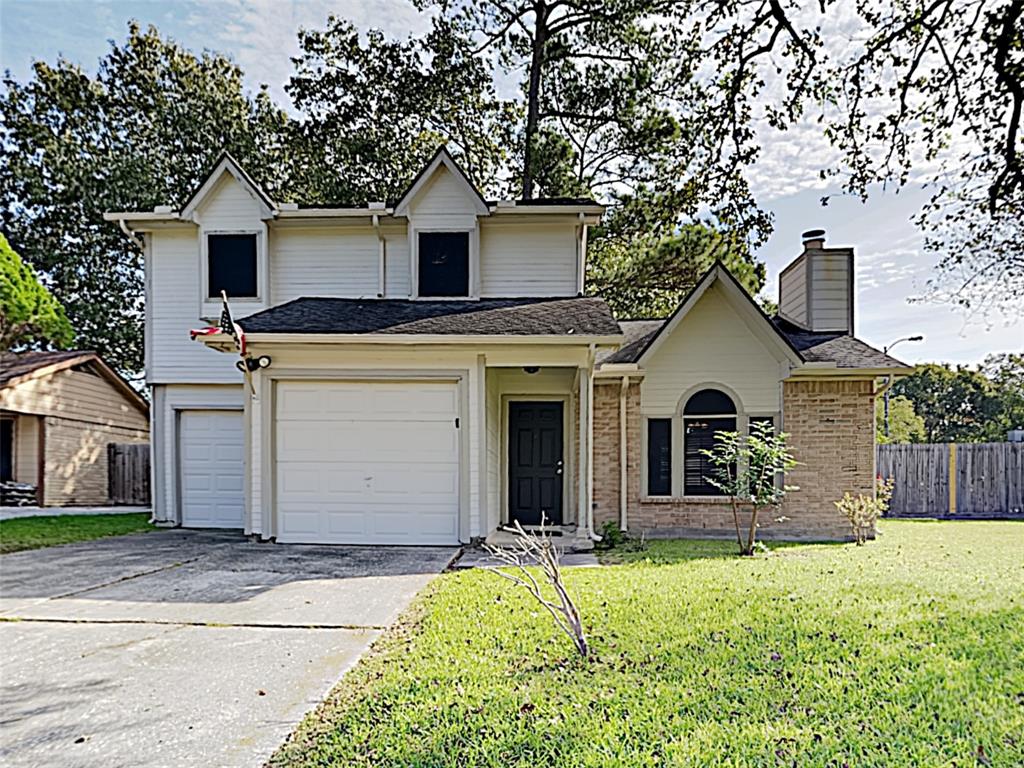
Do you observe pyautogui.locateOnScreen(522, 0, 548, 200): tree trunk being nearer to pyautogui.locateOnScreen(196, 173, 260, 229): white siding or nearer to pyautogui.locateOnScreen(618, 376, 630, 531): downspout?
pyautogui.locateOnScreen(196, 173, 260, 229): white siding

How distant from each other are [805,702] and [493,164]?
19.5m

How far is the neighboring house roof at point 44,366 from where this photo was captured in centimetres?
1623

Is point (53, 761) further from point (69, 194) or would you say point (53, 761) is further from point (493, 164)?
point (69, 194)

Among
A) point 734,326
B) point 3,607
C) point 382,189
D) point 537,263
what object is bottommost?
point 3,607

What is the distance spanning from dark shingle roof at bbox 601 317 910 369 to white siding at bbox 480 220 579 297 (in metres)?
1.72

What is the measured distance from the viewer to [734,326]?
37.4 ft

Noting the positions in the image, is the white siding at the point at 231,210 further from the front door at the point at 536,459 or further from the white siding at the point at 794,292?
the white siding at the point at 794,292

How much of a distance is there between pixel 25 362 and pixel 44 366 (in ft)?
3.13

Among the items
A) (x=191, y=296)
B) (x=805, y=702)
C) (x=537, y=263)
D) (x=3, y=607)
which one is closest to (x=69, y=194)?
(x=191, y=296)

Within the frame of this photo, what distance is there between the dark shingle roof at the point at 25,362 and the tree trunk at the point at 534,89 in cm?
1313

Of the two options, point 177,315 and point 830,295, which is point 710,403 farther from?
point 177,315

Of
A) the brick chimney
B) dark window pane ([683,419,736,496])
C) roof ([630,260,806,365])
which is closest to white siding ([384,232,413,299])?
roof ([630,260,806,365])

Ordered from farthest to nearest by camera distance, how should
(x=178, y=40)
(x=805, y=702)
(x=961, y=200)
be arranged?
1. (x=178, y=40)
2. (x=961, y=200)
3. (x=805, y=702)

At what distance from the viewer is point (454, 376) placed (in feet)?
32.1
